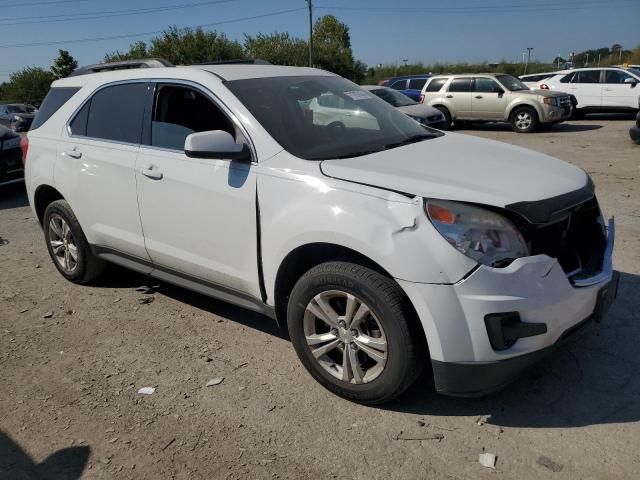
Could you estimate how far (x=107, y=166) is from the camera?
13.5 ft

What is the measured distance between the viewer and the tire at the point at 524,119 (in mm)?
15477

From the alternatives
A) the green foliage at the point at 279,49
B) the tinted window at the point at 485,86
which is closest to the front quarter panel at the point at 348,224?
the tinted window at the point at 485,86

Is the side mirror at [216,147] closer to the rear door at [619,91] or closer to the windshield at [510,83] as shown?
the windshield at [510,83]

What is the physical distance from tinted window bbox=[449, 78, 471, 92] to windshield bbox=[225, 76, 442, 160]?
1329cm

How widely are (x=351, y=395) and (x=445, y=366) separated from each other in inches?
24.5

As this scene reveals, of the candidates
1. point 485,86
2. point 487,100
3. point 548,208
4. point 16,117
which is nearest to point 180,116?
point 548,208

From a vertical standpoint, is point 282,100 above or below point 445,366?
above

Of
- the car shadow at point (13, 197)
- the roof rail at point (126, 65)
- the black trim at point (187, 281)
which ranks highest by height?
the roof rail at point (126, 65)

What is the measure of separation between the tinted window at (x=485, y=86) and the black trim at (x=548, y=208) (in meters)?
14.2

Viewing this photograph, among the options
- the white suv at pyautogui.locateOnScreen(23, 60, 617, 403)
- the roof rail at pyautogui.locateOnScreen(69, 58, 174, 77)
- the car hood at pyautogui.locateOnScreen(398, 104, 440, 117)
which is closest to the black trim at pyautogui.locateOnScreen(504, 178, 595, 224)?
the white suv at pyautogui.locateOnScreen(23, 60, 617, 403)

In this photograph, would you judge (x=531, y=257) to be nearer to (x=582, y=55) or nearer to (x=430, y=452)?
(x=430, y=452)

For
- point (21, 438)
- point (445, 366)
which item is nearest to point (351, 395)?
point (445, 366)

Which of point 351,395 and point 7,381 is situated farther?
point 7,381

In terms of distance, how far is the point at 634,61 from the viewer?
42.7 metres
